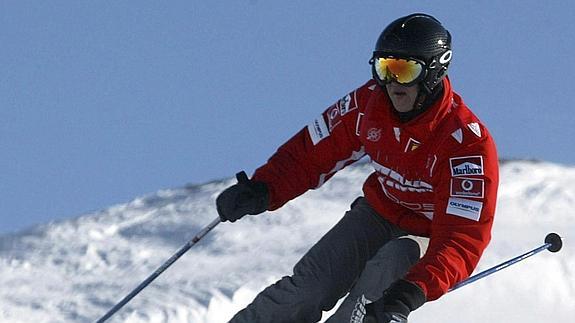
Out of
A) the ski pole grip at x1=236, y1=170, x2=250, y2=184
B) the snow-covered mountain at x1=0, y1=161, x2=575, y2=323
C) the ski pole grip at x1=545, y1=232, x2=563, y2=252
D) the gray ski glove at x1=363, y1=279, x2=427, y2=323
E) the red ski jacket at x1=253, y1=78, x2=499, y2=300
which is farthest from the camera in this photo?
the snow-covered mountain at x1=0, y1=161, x2=575, y2=323

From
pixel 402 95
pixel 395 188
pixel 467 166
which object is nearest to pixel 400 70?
pixel 402 95

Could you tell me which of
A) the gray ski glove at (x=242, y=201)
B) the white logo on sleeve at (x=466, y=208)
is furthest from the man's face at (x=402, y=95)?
the gray ski glove at (x=242, y=201)

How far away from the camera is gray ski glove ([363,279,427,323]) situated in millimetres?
7055

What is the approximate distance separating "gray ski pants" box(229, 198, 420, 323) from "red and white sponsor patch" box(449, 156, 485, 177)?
1.57 feet

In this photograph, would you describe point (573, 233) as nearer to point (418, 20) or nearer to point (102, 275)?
point (102, 275)

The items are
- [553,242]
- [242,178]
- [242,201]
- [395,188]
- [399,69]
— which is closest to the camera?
[399,69]

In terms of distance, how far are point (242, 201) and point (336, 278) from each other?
587 millimetres

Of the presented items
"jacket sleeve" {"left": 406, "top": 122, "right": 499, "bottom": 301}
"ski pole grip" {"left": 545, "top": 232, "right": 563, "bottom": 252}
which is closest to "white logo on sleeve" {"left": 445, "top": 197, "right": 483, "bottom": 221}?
"jacket sleeve" {"left": 406, "top": 122, "right": 499, "bottom": 301}

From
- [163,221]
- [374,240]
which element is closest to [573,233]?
[163,221]

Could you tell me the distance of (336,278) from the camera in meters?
7.73

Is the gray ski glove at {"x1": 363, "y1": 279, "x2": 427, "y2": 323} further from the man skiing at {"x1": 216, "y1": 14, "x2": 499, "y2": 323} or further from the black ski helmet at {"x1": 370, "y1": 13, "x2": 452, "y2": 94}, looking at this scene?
the black ski helmet at {"x1": 370, "y1": 13, "x2": 452, "y2": 94}

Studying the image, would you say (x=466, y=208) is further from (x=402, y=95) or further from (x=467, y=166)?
(x=402, y=95)

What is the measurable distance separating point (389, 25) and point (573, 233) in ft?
15.9

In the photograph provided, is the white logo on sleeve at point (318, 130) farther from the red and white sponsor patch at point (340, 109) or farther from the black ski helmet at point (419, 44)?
the black ski helmet at point (419, 44)
